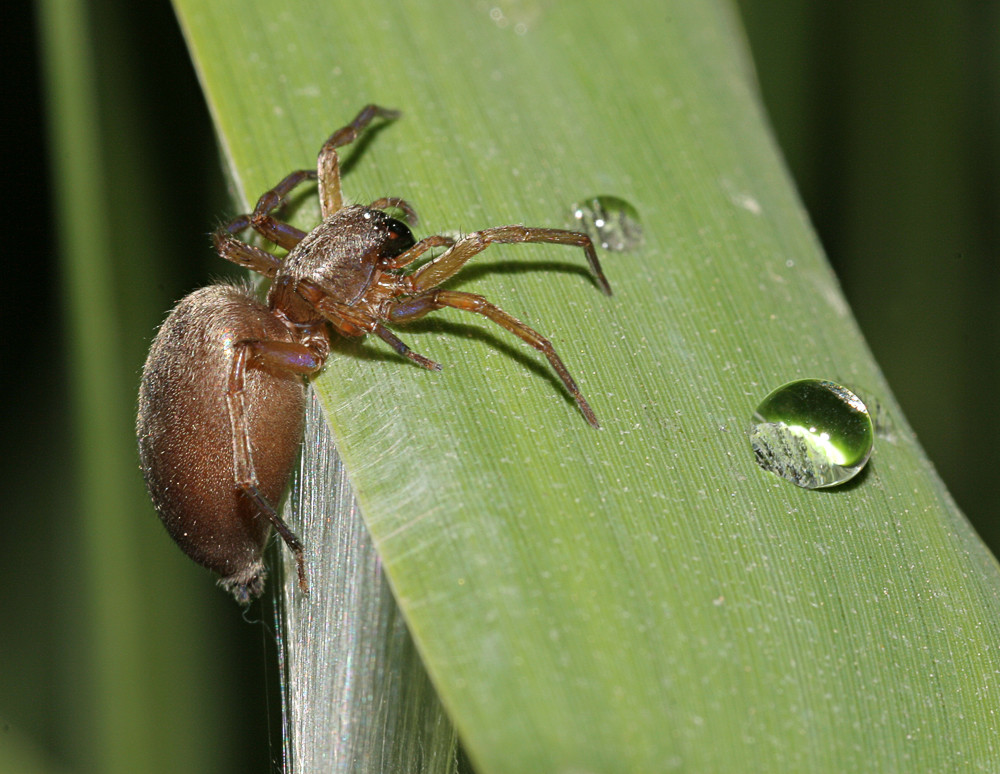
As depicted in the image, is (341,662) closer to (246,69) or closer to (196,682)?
(196,682)

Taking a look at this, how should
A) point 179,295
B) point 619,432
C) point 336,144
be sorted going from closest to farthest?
point 619,432 → point 336,144 → point 179,295

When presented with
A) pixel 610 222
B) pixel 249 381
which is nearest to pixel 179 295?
pixel 249 381

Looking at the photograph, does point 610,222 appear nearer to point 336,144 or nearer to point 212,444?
point 336,144

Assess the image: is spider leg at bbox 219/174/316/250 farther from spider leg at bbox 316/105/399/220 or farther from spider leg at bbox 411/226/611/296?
spider leg at bbox 411/226/611/296

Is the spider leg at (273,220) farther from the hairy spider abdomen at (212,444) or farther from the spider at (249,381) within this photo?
the hairy spider abdomen at (212,444)

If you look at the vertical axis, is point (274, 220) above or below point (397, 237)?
above
